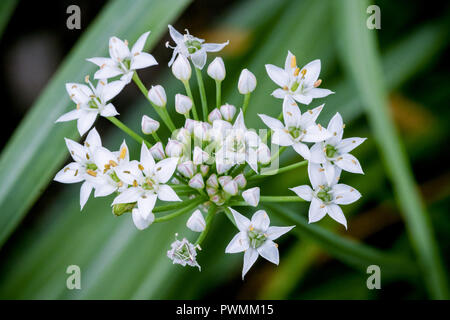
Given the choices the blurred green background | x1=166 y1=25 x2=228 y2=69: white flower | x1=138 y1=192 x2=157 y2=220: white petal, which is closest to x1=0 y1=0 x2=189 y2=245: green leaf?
the blurred green background

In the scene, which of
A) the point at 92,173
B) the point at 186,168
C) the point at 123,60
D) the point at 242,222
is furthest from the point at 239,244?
the point at 123,60

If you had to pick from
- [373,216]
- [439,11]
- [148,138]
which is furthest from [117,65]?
[439,11]

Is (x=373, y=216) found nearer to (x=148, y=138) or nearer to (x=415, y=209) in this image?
(x=415, y=209)

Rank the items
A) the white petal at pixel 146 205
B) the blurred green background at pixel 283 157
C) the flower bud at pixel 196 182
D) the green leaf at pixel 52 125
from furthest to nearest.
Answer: the blurred green background at pixel 283 157, the green leaf at pixel 52 125, the flower bud at pixel 196 182, the white petal at pixel 146 205

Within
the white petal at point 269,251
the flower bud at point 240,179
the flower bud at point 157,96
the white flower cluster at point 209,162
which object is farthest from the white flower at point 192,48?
the white petal at point 269,251

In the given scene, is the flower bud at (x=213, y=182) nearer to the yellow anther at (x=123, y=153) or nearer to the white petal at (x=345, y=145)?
the yellow anther at (x=123, y=153)

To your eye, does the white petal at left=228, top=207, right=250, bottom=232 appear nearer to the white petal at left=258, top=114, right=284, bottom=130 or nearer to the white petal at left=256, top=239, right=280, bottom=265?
the white petal at left=256, top=239, right=280, bottom=265

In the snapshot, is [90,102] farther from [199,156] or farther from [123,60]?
[199,156]

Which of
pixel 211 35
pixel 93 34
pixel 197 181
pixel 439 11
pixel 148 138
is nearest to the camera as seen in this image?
pixel 197 181
